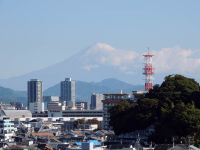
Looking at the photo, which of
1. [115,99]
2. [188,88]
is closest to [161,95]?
[188,88]

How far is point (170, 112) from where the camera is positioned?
2226 inches

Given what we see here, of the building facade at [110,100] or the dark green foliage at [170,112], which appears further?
the building facade at [110,100]

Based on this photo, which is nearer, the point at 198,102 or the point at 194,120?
the point at 194,120

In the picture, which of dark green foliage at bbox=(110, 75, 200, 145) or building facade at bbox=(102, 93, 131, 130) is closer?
dark green foliage at bbox=(110, 75, 200, 145)

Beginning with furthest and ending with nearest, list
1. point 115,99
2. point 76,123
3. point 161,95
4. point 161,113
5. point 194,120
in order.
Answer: point 76,123, point 115,99, point 161,95, point 161,113, point 194,120

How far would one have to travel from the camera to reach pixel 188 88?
63.7 meters

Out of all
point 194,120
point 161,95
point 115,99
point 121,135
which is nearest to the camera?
point 194,120

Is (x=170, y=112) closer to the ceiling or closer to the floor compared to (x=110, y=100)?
closer to the floor

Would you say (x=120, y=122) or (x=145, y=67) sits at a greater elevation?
(x=145, y=67)

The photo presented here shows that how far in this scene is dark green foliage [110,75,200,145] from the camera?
5347 cm

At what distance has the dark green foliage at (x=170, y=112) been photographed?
175 feet

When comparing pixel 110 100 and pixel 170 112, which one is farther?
pixel 110 100

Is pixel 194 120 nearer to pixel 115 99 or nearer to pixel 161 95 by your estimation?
pixel 161 95

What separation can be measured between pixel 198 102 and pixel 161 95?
4.07 metres
